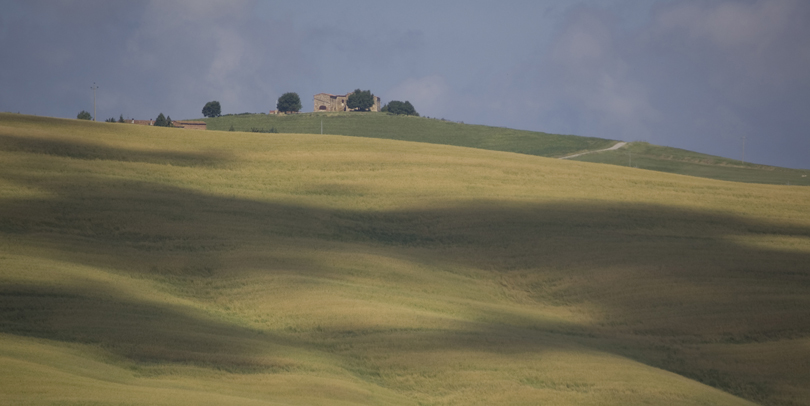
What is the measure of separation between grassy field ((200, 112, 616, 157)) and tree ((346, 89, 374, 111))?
2122 cm

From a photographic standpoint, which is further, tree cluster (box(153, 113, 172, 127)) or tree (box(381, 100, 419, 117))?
tree (box(381, 100, 419, 117))

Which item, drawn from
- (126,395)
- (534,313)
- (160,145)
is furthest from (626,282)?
(160,145)

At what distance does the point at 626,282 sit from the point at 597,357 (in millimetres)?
7685

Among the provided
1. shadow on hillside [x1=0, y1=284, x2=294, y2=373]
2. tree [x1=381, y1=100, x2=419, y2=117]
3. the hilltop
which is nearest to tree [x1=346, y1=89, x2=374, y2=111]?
tree [x1=381, y1=100, x2=419, y2=117]

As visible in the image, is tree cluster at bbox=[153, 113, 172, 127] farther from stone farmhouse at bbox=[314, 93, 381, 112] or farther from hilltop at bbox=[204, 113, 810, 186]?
stone farmhouse at bbox=[314, 93, 381, 112]

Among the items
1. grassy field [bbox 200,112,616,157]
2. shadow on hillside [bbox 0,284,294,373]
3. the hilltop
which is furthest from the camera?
grassy field [bbox 200,112,616,157]

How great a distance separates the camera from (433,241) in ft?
95.8

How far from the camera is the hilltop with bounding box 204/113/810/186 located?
281 ft

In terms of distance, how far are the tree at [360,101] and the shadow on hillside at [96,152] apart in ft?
345

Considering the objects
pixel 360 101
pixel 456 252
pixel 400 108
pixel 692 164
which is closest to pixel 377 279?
pixel 456 252

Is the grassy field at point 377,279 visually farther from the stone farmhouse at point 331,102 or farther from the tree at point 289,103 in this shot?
the stone farmhouse at point 331,102

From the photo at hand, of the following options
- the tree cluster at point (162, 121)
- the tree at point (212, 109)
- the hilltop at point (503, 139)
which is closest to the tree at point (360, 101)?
the hilltop at point (503, 139)

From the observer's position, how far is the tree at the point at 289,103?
140775 millimetres

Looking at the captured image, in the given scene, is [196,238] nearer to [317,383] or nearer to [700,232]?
[317,383]
